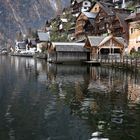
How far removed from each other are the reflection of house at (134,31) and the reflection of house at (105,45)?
209cm

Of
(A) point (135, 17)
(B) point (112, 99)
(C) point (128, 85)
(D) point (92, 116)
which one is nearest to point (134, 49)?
(A) point (135, 17)

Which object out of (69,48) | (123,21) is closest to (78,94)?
(69,48)

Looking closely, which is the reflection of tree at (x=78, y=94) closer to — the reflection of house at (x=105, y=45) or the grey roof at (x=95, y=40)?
the reflection of house at (x=105, y=45)

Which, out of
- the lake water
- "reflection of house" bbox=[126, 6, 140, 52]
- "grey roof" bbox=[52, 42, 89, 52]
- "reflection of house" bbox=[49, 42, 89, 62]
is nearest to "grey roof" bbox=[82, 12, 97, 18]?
"grey roof" bbox=[52, 42, 89, 52]

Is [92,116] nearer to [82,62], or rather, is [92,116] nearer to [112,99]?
[112,99]

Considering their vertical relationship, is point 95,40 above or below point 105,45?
above

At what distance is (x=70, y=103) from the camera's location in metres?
33.8

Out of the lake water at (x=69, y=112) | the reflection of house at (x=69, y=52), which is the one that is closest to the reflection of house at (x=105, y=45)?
the reflection of house at (x=69, y=52)

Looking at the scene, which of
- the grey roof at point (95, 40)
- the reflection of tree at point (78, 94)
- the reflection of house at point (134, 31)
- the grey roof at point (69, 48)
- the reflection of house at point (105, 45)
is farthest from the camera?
the grey roof at point (69, 48)

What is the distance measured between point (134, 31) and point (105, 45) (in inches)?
288

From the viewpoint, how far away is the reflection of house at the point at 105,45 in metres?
90.5

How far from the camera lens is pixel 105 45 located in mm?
91000

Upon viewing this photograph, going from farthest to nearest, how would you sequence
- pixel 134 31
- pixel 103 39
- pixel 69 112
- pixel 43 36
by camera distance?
pixel 43 36 < pixel 103 39 < pixel 134 31 < pixel 69 112

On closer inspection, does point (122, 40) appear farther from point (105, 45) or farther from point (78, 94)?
point (78, 94)
